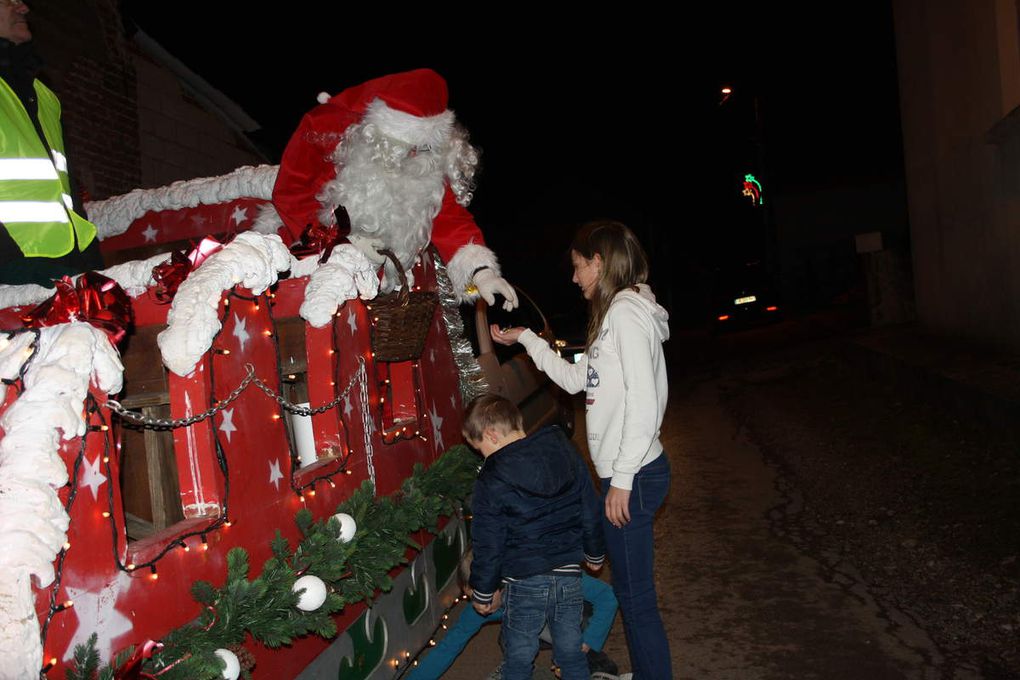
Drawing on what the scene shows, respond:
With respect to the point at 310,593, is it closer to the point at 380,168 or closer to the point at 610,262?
the point at 610,262

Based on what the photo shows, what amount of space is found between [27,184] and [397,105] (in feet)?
5.72

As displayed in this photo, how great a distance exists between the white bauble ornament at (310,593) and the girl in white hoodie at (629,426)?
1142mm

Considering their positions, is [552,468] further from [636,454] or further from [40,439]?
[40,439]

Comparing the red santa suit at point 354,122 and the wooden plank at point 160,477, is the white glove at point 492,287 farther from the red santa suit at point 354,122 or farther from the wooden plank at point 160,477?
the wooden plank at point 160,477

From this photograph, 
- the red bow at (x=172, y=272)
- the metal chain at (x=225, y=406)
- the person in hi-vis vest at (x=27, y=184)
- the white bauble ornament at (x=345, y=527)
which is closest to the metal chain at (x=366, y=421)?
the metal chain at (x=225, y=406)

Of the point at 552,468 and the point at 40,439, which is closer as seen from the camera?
the point at 40,439

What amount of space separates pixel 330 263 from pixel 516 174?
24329mm

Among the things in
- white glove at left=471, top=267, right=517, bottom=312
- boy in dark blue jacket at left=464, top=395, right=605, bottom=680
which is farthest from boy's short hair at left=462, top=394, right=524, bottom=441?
white glove at left=471, top=267, right=517, bottom=312

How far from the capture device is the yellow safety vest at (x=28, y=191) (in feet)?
7.50

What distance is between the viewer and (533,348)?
11.4 feet

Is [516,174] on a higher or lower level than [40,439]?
higher

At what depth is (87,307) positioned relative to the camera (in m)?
1.91

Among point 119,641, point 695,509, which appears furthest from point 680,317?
point 119,641

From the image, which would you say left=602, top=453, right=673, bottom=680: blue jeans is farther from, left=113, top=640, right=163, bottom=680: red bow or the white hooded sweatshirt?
left=113, top=640, right=163, bottom=680: red bow
